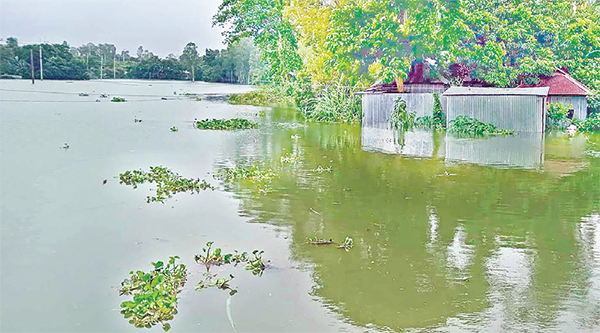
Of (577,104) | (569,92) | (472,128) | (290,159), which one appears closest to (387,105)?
(472,128)

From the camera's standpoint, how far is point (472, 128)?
18906 millimetres

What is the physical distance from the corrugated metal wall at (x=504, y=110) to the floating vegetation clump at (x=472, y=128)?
0.25 meters

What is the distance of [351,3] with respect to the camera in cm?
2241

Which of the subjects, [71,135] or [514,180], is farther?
[71,135]

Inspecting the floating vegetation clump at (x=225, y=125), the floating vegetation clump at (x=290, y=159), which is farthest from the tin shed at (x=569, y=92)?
the floating vegetation clump at (x=290, y=159)

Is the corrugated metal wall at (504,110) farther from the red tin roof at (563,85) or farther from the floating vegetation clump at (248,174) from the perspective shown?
the floating vegetation clump at (248,174)

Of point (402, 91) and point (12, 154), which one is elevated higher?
point (402, 91)

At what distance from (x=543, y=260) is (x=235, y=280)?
3071mm

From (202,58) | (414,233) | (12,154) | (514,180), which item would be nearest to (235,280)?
(414,233)

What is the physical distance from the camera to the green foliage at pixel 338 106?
2405 centimetres

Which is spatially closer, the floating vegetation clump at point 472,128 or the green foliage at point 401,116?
the floating vegetation clump at point 472,128

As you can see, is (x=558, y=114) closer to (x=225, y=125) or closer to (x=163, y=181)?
(x=225, y=125)

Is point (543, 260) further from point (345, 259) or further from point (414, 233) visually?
point (345, 259)

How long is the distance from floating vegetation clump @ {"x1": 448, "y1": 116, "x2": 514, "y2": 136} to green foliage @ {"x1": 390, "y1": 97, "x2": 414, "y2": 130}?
6.15 ft
